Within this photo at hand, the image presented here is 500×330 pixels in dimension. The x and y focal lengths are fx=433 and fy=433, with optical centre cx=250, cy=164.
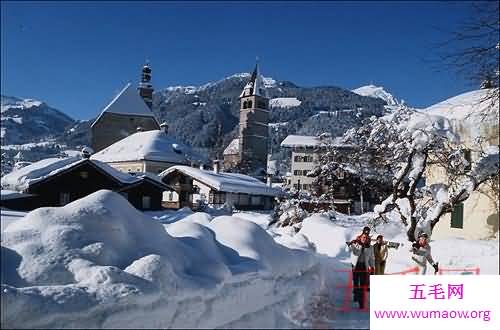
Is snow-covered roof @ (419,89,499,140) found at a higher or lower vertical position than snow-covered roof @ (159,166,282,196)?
higher

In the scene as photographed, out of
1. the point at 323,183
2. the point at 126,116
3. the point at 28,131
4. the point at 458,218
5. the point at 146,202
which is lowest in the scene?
the point at 458,218

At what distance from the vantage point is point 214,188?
4180 millimetres

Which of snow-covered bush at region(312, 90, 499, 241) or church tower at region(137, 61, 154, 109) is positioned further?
snow-covered bush at region(312, 90, 499, 241)

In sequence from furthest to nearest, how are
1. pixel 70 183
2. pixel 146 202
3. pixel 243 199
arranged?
1. pixel 243 199
2. pixel 146 202
3. pixel 70 183

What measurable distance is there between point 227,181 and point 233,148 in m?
0.52

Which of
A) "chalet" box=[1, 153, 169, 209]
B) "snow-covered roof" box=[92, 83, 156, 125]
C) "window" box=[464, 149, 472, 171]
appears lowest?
"chalet" box=[1, 153, 169, 209]

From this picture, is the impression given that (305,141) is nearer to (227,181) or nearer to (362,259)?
(227,181)

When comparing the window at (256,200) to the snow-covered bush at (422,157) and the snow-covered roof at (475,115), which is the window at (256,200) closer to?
the snow-covered bush at (422,157)

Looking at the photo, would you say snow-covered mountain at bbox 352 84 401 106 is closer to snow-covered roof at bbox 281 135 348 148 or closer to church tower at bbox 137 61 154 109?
snow-covered roof at bbox 281 135 348 148

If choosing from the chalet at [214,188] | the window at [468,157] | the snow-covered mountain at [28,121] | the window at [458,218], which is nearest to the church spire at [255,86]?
the chalet at [214,188]

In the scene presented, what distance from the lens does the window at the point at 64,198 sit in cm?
321

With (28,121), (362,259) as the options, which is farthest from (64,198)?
(362,259)

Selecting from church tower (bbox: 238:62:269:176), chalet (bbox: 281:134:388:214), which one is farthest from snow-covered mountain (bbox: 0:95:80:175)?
chalet (bbox: 281:134:388:214)

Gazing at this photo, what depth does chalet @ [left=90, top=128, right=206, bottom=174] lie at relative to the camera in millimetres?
3809
